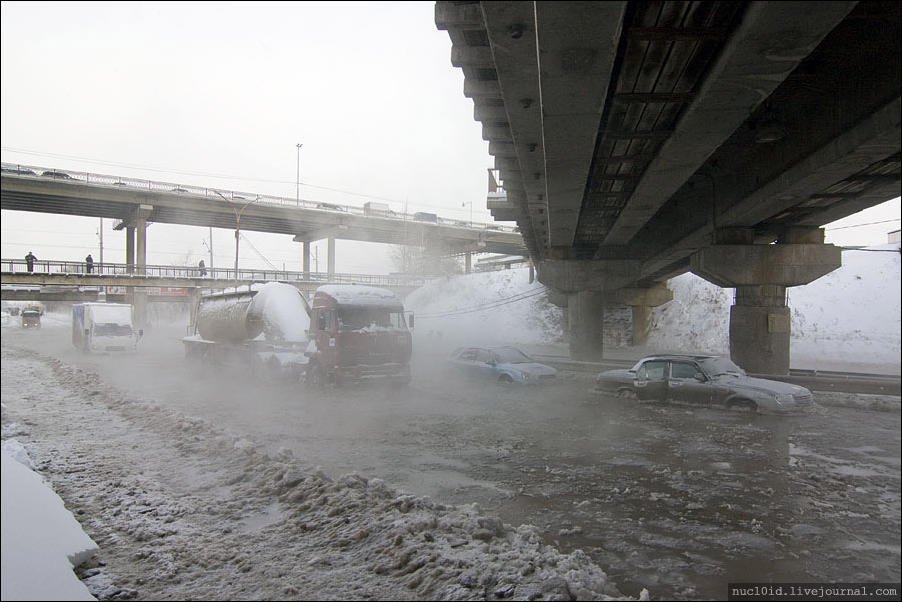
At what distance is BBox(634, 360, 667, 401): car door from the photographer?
10.8m

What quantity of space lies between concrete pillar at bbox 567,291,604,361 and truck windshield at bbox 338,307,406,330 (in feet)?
25.0

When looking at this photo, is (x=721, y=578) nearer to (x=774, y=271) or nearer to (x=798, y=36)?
(x=774, y=271)

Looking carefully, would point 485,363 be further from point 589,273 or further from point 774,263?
point 774,263

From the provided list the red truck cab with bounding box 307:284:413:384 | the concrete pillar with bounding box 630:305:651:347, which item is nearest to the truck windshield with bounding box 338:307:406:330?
the red truck cab with bounding box 307:284:413:384

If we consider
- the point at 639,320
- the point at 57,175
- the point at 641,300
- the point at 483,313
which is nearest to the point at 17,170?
the point at 57,175

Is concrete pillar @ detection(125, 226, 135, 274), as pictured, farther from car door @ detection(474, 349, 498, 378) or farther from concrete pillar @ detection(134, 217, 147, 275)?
car door @ detection(474, 349, 498, 378)

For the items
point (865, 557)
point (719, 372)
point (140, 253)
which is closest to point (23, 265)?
point (140, 253)

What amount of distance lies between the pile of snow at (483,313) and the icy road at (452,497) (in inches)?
686

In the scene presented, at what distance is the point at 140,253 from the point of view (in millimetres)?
3723

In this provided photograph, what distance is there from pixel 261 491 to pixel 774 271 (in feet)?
17.0

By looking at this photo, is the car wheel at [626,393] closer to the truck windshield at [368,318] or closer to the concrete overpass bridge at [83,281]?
the truck windshield at [368,318]

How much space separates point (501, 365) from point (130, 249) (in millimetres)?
12150

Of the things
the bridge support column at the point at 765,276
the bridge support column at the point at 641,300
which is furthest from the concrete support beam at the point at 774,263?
the bridge support column at the point at 641,300

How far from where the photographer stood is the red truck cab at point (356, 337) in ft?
44.0
